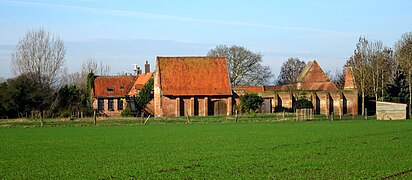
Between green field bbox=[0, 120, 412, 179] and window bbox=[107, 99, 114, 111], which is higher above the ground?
window bbox=[107, 99, 114, 111]

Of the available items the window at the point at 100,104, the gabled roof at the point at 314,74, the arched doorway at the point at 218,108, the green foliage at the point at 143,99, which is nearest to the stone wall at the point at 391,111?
the arched doorway at the point at 218,108

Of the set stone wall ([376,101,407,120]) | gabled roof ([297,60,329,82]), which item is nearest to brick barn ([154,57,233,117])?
stone wall ([376,101,407,120])

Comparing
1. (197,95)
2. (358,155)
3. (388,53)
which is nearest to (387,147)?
(358,155)

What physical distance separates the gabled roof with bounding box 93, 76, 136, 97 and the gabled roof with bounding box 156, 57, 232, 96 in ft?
33.5

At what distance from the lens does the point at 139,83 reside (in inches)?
3051

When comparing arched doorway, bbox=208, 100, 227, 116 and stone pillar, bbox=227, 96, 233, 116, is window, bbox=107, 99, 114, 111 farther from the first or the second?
stone pillar, bbox=227, 96, 233, 116

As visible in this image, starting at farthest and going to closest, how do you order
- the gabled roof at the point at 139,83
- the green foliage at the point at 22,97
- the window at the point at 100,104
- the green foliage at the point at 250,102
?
1. the window at the point at 100,104
2. the gabled roof at the point at 139,83
3. the green foliage at the point at 250,102
4. the green foliage at the point at 22,97

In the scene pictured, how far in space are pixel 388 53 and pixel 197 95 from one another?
Result: 33360 mm

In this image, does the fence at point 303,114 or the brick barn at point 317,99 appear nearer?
the fence at point 303,114

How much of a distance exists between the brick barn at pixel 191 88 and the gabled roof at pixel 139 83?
4.86 metres

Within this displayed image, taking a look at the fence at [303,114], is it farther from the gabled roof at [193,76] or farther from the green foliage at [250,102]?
the gabled roof at [193,76]

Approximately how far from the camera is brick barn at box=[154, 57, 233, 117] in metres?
66.3

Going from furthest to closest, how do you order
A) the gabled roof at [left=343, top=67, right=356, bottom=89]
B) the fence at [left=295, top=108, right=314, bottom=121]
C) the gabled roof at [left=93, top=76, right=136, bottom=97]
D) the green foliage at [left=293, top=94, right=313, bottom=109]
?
the gabled roof at [left=93, top=76, right=136, bottom=97]
the gabled roof at [left=343, top=67, right=356, bottom=89]
the green foliage at [left=293, top=94, right=313, bottom=109]
the fence at [left=295, top=108, right=314, bottom=121]

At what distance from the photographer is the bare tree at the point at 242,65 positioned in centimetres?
9075
